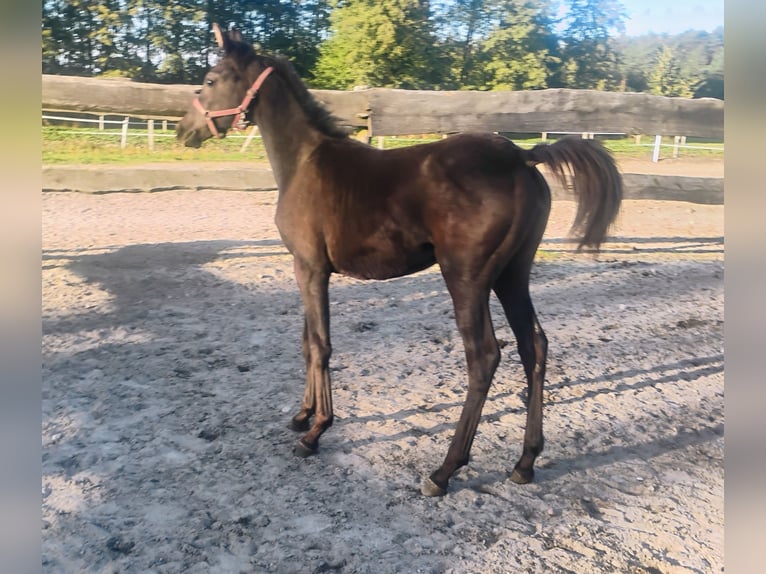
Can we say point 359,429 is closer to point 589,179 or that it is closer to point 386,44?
point 589,179

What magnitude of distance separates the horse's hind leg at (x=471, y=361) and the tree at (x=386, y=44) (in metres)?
22.8

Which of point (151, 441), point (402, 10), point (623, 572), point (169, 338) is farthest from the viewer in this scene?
point (402, 10)

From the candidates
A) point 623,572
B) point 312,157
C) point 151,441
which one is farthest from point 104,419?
point 623,572

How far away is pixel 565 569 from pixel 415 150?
1.94 meters

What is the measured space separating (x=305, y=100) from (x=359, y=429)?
73.8 inches

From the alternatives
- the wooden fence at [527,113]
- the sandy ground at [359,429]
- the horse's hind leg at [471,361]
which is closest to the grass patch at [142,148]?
the wooden fence at [527,113]

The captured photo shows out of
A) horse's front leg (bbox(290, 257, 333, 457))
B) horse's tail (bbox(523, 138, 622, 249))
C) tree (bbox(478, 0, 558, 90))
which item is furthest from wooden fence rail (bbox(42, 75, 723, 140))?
tree (bbox(478, 0, 558, 90))

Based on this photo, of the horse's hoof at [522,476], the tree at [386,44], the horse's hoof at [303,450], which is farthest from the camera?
the tree at [386,44]

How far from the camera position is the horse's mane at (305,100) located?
3.20m

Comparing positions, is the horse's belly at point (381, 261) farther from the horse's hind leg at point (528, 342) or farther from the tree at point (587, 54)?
the tree at point (587, 54)

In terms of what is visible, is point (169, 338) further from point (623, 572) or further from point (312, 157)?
point (623, 572)

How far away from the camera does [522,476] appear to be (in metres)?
2.86

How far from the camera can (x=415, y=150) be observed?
9.40ft

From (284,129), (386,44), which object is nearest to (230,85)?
(284,129)
